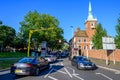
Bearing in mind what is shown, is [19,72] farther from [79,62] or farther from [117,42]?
[117,42]

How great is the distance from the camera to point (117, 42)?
33594 millimetres

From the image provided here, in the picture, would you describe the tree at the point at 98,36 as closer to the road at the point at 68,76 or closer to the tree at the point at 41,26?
the tree at the point at 41,26

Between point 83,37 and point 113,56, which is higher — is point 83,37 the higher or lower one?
the higher one

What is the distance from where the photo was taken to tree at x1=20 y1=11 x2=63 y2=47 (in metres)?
72.1

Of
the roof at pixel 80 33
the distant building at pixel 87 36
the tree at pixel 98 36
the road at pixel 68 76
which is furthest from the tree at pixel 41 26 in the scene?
the road at pixel 68 76

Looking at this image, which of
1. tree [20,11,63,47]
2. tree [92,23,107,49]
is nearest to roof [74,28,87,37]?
tree [20,11,63,47]

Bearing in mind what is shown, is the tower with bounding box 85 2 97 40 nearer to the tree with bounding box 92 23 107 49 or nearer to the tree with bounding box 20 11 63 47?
the tree with bounding box 20 11 63 47

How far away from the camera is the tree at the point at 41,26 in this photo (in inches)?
2840

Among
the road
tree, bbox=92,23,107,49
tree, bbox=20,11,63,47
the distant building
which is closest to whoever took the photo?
the road

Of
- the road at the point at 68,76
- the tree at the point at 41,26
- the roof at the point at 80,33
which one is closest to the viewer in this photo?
the road at the point at 68,76

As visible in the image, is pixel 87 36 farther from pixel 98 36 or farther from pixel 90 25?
pixel 98 36

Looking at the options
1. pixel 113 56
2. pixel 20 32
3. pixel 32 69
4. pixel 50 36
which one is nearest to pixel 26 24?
pixel 20 32

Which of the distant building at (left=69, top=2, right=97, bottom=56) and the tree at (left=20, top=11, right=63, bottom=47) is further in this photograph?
the distant building at (left=69, top=2, right=97, bottom=56)

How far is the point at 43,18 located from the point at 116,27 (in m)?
44.4
